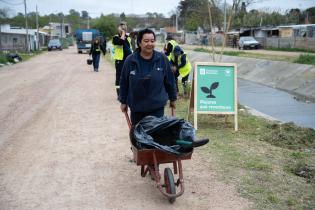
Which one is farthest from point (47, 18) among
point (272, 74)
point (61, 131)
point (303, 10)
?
point (61, 131)

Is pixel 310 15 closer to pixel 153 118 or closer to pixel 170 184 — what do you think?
pixel 153 118

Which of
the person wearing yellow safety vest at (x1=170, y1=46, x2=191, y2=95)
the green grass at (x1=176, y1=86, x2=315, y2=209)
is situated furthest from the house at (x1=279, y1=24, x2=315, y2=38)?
the green grass at (x1=176, y1=86, x2=315, y2=209)

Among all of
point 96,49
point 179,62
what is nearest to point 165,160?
point 179,62

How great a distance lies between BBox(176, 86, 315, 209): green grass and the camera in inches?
206

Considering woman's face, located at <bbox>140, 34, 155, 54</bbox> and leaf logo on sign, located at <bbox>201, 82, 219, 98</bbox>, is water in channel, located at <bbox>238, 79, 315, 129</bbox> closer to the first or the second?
leaf logo on sign, located at <bbox>201, 82, 219, 98</bbox>

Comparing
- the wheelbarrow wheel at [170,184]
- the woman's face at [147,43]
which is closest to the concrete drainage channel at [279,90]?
the woman's face at [147,43]

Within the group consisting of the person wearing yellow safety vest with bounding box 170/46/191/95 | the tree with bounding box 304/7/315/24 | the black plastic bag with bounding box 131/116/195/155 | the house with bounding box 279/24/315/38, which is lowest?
the black plastic bag with bounding box 131/116/195/155

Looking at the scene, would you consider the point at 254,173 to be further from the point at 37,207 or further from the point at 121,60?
the point at 121,60

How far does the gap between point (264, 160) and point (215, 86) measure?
8.06 feet

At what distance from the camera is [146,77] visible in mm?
5266

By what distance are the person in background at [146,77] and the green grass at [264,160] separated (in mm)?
1385

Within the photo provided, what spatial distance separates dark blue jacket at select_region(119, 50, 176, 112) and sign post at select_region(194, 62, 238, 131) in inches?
127

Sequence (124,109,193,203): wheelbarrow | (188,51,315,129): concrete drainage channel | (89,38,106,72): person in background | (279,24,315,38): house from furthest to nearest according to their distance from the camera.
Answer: (279,24,315,38): house → (89,38,106,72): person in background → (188,51,315,129): concrete drainage channel → (124,109,193,203): wheelbarrow

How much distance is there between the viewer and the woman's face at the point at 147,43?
207 inches
